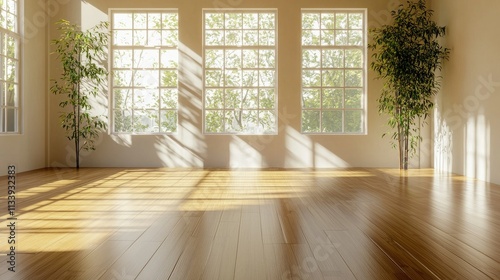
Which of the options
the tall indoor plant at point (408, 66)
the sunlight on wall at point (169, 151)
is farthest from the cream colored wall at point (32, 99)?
the tall indoor plant at point (408, 66)

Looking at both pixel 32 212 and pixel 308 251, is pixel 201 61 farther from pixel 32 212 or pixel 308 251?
pixel 308 251

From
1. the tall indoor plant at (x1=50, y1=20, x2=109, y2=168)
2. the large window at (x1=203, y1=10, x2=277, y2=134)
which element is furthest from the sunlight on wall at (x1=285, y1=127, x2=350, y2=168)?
the tall indoor plant at (x1=50, y1=20, x2=109, y2=168)

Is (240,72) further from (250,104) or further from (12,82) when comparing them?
(12,82)

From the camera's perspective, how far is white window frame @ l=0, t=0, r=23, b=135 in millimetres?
6875

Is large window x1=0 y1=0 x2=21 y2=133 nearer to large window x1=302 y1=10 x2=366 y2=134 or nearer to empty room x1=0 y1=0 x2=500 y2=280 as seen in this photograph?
empty room x1=0 y1=0 x2=500 y2=280

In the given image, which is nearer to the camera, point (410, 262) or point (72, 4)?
point (410, 262)

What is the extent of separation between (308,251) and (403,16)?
251 inches

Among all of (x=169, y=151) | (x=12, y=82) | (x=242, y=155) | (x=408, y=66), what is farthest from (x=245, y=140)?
(x=12, y=82)

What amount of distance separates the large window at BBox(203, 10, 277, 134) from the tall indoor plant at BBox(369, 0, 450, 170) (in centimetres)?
189

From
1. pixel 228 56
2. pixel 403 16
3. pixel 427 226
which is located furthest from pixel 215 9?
pixel 427 226

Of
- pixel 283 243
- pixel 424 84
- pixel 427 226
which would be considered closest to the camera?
pixel 283 243

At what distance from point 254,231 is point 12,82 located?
5688 mm

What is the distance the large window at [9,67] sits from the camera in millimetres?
6875

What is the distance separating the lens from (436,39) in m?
7.89
